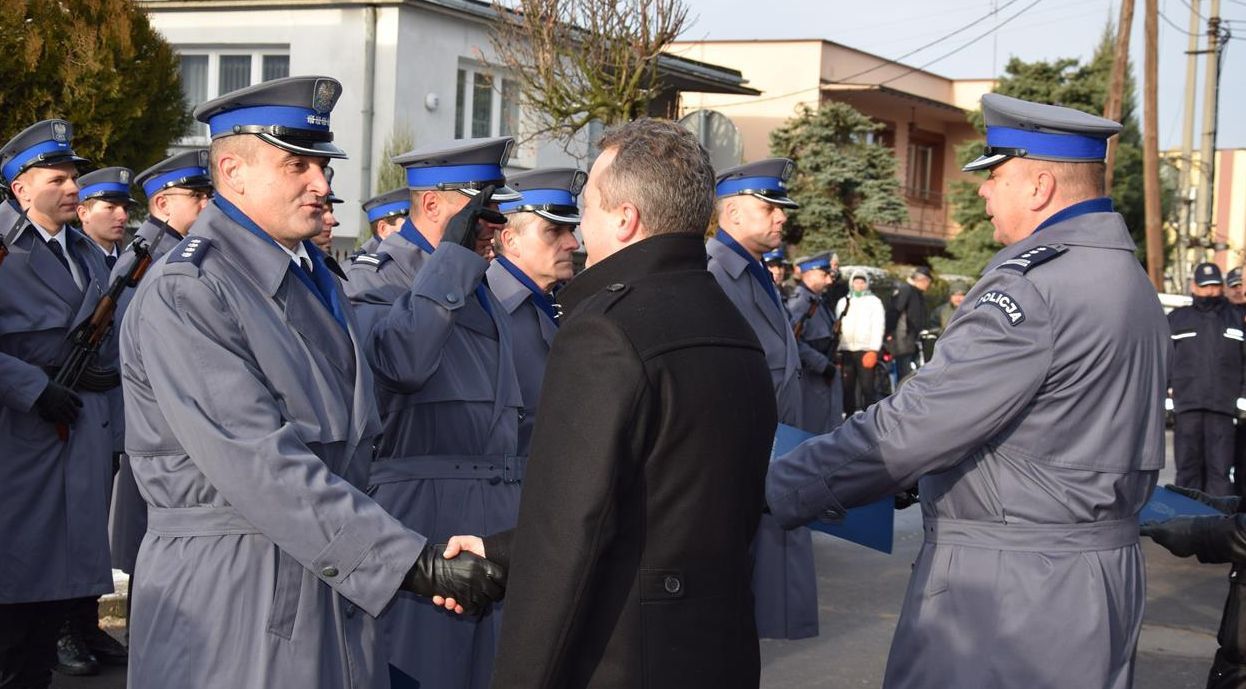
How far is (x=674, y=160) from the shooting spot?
2.80 meters

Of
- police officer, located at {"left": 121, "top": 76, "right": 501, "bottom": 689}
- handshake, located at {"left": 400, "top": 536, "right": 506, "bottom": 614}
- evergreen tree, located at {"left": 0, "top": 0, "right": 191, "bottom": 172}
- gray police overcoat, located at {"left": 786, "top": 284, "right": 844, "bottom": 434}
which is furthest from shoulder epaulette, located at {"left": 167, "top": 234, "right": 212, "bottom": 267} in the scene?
evergreen tree, located at {"left": 0, "top": 0, "right": 191, "bottom": 172}

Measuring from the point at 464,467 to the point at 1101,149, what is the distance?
Result: 2168 millimetres

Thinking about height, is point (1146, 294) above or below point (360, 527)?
above

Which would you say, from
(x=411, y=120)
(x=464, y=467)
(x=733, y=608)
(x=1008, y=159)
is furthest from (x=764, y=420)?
(x=411, y=120)

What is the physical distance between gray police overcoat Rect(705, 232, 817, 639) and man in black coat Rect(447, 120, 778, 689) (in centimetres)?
282

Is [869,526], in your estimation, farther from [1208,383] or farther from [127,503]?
[1208,383]

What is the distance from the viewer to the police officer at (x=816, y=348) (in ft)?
34.9

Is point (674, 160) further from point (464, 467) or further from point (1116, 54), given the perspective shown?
point (1116, 54)

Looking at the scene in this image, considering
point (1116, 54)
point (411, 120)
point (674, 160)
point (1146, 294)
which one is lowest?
point (1146, 294)

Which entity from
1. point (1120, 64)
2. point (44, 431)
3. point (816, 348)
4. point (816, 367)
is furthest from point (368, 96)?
point (44, 431)

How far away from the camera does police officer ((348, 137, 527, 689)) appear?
4.30m

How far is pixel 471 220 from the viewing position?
4531 millimetres

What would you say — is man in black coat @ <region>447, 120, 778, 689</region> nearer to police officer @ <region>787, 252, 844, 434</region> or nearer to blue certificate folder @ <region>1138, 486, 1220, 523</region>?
blue certificate folder @ <region>1138, 486, 1220, 523</region>

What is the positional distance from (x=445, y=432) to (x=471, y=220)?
2.30ft
